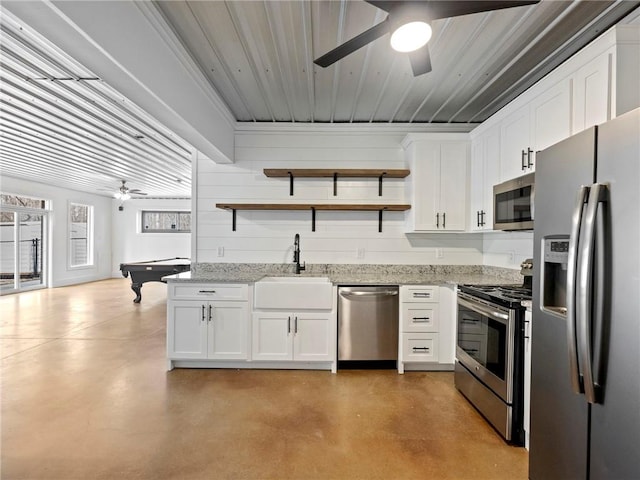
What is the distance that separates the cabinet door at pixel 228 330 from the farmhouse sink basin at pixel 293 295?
7.7 inches

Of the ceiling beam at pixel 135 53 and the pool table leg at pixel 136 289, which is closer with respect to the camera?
the ceiling beam at pixel 135 53

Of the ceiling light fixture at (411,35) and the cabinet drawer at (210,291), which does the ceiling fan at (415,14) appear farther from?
the cabinet drawer at (210,291)

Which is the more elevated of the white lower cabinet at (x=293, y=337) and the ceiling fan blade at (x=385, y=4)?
the ceiling fan blade at (x=385, y=4)

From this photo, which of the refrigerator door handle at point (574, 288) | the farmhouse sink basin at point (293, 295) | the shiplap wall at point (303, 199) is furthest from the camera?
the shiplap wall at point (303, 199)

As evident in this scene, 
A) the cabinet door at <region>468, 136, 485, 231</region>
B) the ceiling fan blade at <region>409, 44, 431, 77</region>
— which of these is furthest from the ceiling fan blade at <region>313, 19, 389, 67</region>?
the cabinet door at <region>468, 136, 485, 231</region>

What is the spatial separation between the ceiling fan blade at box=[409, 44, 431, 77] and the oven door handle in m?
1.67

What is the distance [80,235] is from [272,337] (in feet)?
28.5

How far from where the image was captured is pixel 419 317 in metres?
3.21

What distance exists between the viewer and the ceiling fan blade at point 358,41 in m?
1.63

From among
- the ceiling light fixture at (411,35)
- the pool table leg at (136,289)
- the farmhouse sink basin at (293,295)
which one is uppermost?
the ceiling light fixture at (411,35)

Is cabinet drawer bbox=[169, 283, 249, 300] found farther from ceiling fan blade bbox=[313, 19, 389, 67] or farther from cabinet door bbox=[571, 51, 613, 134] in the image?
cabinet door bbox=[571, 51, 613, 134]

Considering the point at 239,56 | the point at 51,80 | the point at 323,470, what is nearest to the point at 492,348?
the point at 323,470

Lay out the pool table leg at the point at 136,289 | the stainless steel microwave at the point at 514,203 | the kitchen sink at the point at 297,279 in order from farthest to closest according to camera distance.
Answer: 1. the pool table leg at the point at 136,289
2. the kitchen sink at the point at 297,279
3. the stainless steel microwave at the point at 514,203

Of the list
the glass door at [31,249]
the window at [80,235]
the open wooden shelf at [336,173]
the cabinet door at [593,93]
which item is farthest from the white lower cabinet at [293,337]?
the window at [80,235]
